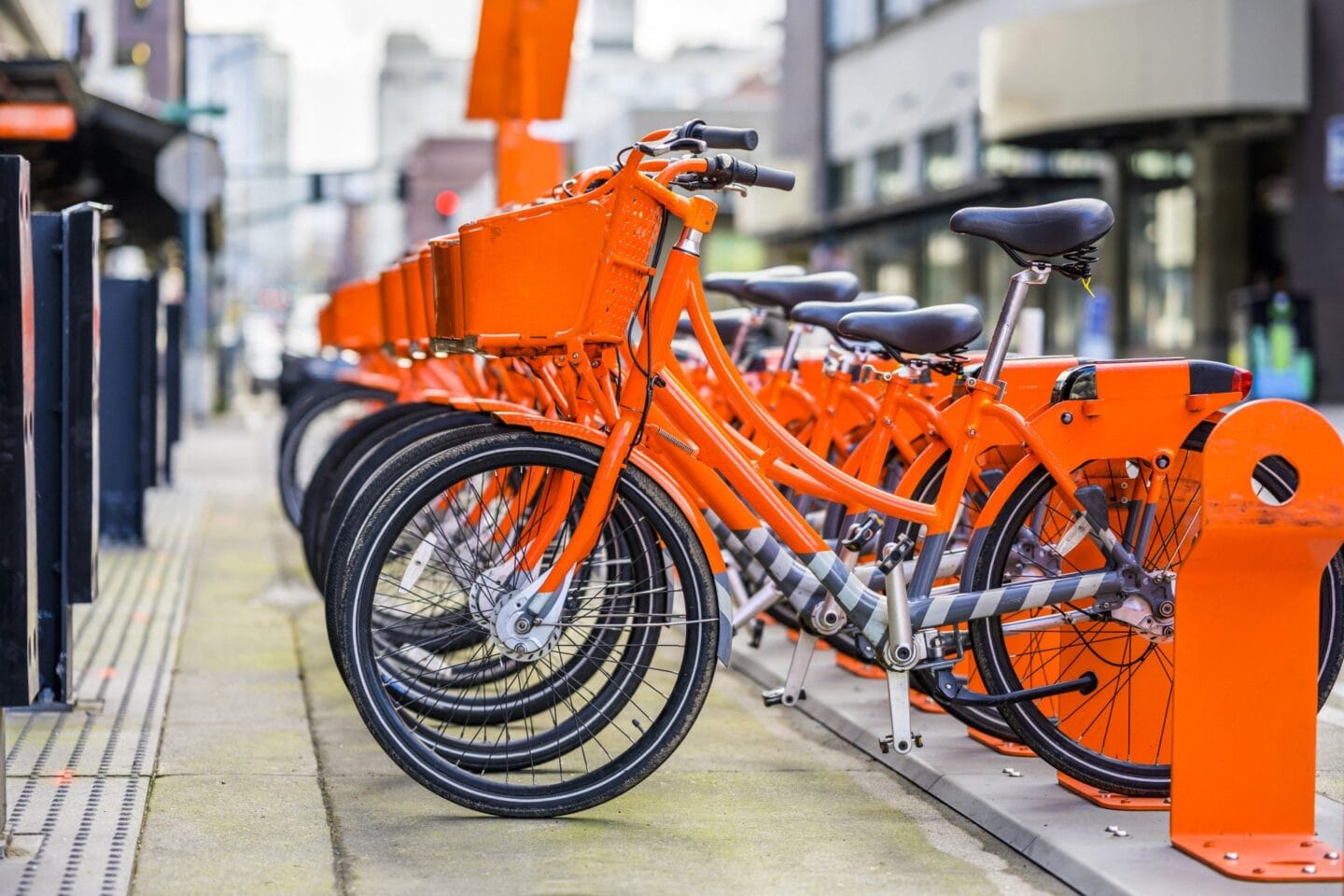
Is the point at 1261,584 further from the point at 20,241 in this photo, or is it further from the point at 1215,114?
the point at 1215,114

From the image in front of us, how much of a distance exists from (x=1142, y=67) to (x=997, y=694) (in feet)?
65.4

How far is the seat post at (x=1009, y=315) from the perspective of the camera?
4938mm

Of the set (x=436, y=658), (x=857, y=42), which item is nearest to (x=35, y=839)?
(x=436, y=658)

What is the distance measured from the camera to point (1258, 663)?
4387mm

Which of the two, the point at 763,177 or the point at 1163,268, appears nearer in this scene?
the point at 763,177

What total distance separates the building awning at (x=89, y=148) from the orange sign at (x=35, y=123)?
84 millimetres

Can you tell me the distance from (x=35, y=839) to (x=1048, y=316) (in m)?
25.9

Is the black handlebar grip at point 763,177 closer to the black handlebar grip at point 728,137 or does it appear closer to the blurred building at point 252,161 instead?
the black handlebar grip at point 728,137

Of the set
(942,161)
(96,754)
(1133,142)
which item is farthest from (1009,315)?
(942,161)

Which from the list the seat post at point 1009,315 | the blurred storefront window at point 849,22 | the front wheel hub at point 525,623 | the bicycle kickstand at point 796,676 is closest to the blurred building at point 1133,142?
the blurred storefront window at point 849,22

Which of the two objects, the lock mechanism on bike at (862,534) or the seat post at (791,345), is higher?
the seat post at (791,345)

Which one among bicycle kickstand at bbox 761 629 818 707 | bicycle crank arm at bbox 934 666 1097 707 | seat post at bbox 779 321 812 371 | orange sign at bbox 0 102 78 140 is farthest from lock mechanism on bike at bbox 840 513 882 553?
orange sign at bbox 0 102 78 140

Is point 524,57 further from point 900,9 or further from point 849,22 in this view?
point 849,22

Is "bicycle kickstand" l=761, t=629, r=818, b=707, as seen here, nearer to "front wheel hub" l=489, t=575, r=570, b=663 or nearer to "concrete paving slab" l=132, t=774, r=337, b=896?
"front wheel hub" l=489, t=575, r=570, b=663
